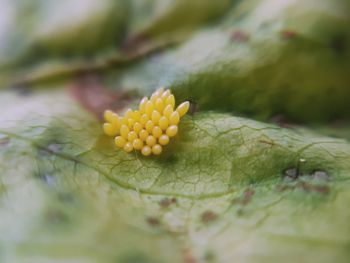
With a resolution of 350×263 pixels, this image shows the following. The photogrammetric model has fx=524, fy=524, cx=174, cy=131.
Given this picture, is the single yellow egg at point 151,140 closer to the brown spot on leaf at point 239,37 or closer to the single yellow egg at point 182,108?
the single yellow egg at point 182,108

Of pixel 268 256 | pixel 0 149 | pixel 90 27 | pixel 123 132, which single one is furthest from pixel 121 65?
pixel 268 256

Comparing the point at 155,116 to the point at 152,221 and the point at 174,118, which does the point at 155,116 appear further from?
the point at 152,221

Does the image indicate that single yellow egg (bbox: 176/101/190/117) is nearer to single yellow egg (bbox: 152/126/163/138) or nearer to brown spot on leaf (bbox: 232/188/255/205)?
single yellow egg (bbox: 152/126/163/138)

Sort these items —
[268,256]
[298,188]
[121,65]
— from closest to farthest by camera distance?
[268,256] → [298,188] → [121,65]

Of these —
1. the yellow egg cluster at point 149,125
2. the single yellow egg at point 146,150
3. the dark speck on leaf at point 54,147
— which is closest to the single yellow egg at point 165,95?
the yellow egg cluster at point 149,125

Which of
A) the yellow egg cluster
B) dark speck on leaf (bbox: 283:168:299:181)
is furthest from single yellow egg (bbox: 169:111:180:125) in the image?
dark speck on leaf (bbox: 283:168:299:181)

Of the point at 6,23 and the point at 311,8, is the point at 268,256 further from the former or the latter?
the point at 6,23
